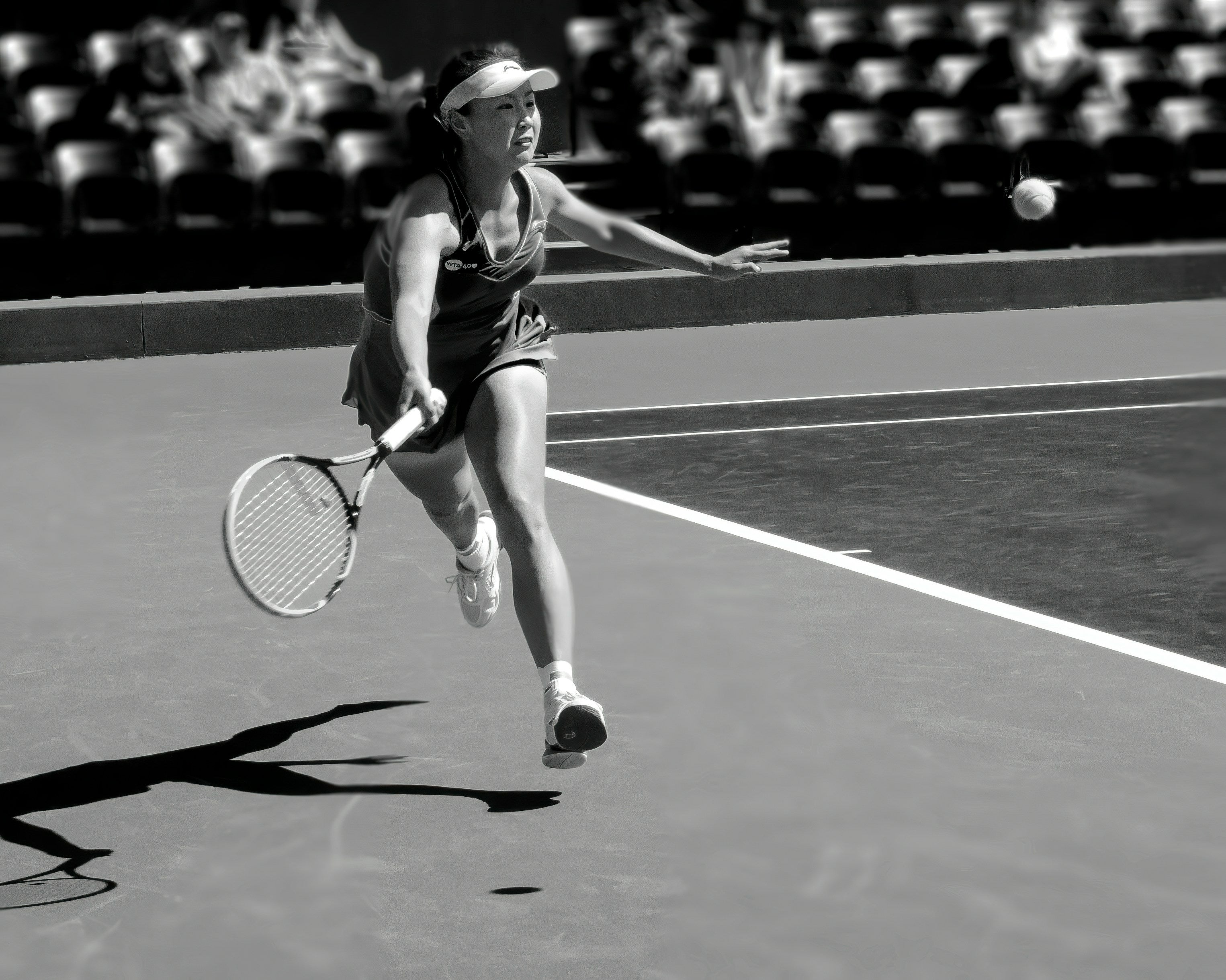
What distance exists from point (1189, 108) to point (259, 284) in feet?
25.3

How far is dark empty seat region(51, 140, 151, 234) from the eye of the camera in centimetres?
1362

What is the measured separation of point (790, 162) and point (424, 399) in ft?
37.5

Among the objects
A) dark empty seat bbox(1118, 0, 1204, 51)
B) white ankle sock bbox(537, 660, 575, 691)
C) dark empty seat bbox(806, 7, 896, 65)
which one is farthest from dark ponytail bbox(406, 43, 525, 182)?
dark empty seat bbox(1118, 0, 1204, 51)

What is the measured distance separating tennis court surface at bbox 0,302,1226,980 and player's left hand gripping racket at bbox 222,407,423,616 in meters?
0.46

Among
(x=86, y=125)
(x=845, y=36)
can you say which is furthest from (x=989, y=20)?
(x=86, y=125)

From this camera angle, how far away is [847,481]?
830 cm

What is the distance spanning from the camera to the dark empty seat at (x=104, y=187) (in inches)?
536

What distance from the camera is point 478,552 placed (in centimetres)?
537

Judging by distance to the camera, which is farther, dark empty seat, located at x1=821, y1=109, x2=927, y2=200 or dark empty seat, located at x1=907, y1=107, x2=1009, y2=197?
dark empty seat, located at x1=907, y1=107, x2=1009, y2=197

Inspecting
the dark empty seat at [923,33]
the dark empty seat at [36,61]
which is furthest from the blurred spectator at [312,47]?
the dark empty seat at [923,33]

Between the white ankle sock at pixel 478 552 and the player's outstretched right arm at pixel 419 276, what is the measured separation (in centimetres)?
79

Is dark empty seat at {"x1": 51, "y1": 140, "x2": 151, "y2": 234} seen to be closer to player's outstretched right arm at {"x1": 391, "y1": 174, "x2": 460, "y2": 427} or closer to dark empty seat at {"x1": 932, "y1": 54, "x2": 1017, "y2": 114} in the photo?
dark empty seat at {"x1": 932, "y1": 54, "x2": 1017, "y2": 114}

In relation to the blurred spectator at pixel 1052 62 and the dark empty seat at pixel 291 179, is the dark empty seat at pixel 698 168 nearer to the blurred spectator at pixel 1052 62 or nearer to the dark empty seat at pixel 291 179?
the dark empty seat at pixel 291 179

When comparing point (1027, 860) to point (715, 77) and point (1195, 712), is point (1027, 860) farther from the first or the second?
point (715, 77)
